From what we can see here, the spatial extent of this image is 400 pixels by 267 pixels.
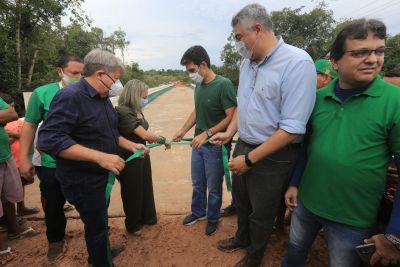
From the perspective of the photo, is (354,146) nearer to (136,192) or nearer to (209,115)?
(209,115)

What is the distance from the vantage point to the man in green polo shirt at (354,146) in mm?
1601

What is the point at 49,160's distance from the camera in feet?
9.32

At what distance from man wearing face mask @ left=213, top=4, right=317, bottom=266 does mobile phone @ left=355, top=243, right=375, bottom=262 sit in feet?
2.39

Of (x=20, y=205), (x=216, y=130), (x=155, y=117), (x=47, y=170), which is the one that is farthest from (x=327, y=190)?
(x=155, y=117)

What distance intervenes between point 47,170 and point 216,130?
1.84 meters

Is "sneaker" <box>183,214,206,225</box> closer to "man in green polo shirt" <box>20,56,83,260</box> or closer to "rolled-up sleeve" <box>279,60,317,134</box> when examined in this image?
"man in green polo shirt" <box>20,56,83,260</box>

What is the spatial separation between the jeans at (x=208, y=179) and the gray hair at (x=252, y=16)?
55.9 inches

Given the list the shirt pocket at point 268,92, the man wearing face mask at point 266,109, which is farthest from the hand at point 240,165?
the shirt pocket at point 268,92

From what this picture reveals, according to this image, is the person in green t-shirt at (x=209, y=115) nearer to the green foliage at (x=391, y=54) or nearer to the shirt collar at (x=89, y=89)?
the shirt collar at (x=89, y=89)

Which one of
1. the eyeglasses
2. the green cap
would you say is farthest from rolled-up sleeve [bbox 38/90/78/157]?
the green cap

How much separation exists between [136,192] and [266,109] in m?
1.88

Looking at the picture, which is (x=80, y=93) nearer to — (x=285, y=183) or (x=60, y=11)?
(x=285, y=183)

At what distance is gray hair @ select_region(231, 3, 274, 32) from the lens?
206cm

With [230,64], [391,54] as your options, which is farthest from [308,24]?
[391,54]
